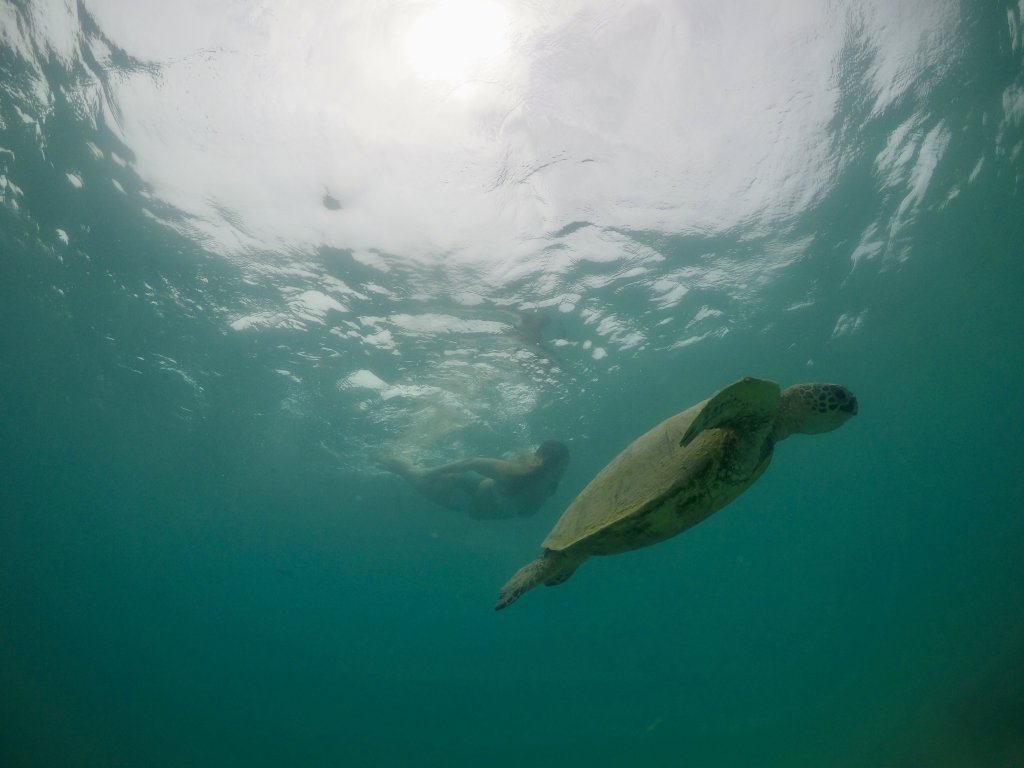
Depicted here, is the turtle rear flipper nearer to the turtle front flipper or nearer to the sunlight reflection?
the turtle front flipper

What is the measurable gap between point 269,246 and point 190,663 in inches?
4716

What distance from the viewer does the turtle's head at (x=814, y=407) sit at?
3529 mm

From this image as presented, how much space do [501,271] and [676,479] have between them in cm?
960

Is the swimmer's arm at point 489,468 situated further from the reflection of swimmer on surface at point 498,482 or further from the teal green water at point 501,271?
the teal green water at point 501,271

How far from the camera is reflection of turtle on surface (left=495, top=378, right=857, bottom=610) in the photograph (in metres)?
3.03

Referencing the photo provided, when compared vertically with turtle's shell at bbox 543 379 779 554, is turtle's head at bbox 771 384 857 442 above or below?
above

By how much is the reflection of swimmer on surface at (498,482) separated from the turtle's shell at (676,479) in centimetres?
940

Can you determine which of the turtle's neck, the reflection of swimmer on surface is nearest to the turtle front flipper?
the turtle's neck

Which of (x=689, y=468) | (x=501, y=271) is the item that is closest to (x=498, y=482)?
(x=501, y=271)

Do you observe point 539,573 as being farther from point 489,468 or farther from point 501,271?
point 489,468

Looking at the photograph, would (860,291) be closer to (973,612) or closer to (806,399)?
(806,399)

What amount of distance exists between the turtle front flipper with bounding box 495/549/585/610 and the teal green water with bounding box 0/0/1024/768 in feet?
25.7

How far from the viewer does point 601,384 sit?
18.0m

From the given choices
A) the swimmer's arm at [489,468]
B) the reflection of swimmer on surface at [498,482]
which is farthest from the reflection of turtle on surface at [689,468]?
the swimmer's arm at [489,468]
